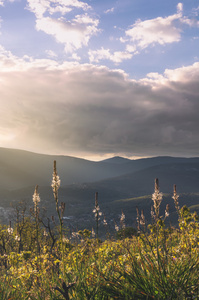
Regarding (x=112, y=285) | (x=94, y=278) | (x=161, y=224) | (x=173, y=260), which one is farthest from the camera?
(x=161, y=224)

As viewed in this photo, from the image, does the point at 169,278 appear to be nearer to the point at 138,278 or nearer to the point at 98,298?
the point at 138,278

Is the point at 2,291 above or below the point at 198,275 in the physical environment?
below

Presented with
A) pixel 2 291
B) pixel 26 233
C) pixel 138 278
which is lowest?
pixel 26 233

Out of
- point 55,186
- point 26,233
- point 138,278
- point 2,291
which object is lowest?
point 26,233

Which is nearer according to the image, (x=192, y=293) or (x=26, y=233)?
(x=192, y=293)

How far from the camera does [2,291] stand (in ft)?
14.4

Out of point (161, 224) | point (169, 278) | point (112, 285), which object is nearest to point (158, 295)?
point (169, 278)

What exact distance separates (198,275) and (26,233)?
163 ft

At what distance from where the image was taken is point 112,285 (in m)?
4.21

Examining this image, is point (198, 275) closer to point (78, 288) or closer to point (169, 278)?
point (169, 278)

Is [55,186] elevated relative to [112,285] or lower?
elevated

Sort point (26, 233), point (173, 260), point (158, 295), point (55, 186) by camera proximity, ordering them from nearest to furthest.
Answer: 1. point (55, 186)
2. point (158, 295)
3. point (173, 260)
4. point (26, 233)

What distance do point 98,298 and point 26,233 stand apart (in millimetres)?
49031

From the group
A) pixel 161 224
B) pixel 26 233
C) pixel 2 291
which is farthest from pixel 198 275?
pixel 26 233
